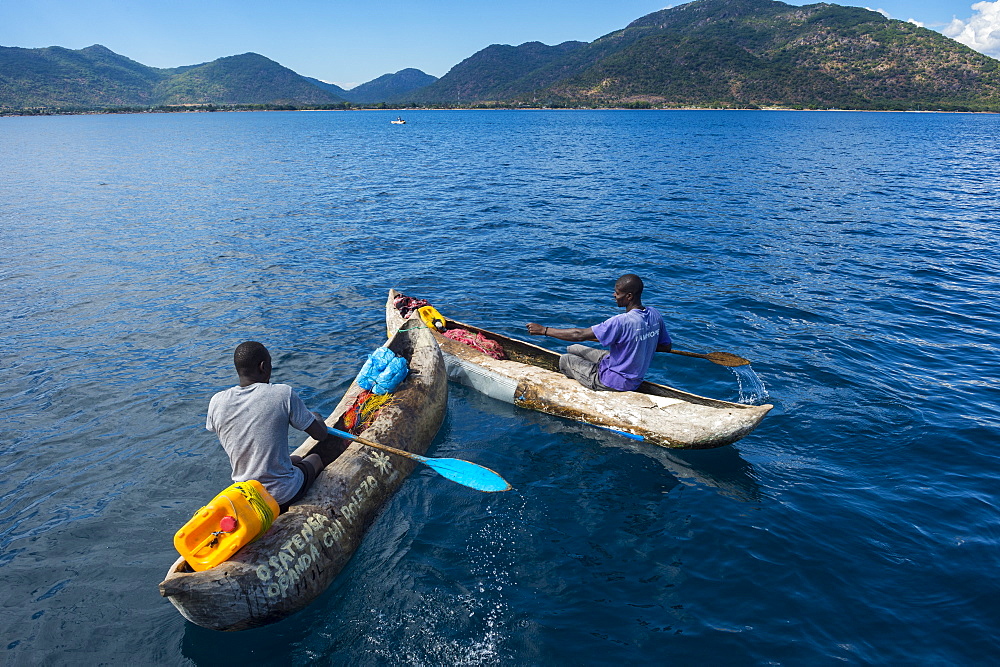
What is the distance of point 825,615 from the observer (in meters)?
5.53


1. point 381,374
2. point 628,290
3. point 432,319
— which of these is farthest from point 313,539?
point 432,319

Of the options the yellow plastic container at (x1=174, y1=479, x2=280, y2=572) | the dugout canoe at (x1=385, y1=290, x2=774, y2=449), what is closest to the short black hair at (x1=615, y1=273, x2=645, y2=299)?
the dugout canoe at (x1=385, y1=290, x2=774, y2=449)

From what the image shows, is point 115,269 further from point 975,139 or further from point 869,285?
point 975,139

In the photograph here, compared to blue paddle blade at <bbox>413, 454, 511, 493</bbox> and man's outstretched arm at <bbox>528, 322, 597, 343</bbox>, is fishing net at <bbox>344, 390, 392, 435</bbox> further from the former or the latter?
man's outstretched arm at <bbox>528, 322, 597, 343</bbox>

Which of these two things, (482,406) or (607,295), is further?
(607,295)

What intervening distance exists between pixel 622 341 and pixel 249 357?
18.2ft

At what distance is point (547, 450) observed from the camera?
27.9 feet

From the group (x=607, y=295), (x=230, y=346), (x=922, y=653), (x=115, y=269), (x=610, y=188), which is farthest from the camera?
(x=610, y=188)

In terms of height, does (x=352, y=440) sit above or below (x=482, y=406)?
above

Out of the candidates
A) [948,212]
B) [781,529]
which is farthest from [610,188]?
[781,529]

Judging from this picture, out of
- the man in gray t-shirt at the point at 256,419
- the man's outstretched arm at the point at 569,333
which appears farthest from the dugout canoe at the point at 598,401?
the man in gray t-shirt at the point at 256,419

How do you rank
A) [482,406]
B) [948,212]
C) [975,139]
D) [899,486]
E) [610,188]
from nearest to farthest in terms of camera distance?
1. [899,486]
2. [482,406]
3. [948,212]
4. [610,188]
5. [975,139]

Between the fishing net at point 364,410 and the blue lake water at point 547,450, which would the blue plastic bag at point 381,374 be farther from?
the blue lake water at point 547,450

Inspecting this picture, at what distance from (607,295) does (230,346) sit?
10.5 m
